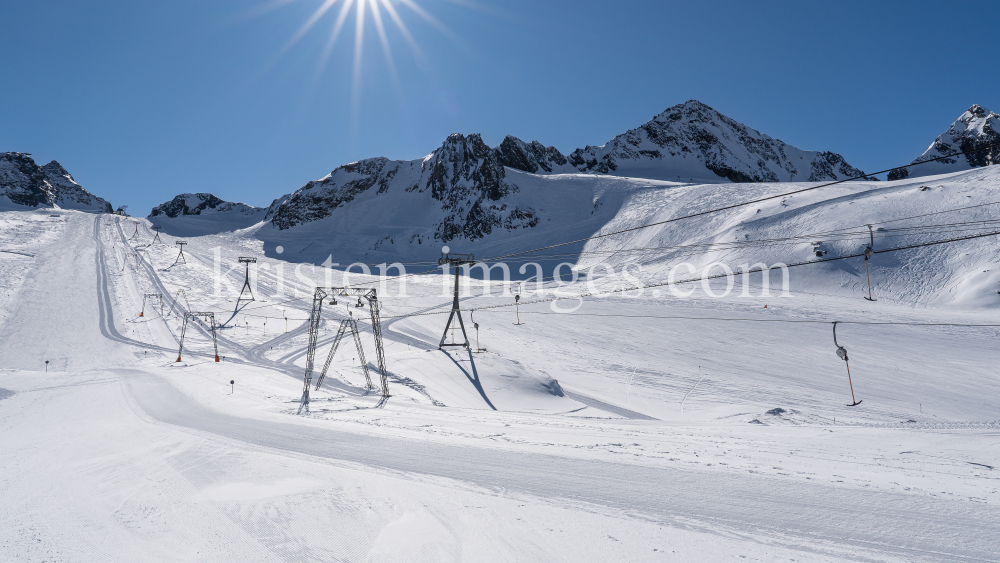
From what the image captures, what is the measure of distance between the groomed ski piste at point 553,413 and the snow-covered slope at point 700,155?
74598 mm

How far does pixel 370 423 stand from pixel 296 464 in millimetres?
3410

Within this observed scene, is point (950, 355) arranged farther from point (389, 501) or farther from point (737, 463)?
point (389, 501)

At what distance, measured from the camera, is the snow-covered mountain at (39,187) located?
A: 122 metres

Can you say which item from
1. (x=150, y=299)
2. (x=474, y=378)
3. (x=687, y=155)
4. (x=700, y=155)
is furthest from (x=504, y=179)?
(x=474, y=378)

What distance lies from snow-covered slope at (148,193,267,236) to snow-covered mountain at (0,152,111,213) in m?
21.1

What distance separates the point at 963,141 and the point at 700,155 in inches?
3238

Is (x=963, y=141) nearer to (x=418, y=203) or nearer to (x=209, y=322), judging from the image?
(x=418, y=203)

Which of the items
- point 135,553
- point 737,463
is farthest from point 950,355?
point 135,553

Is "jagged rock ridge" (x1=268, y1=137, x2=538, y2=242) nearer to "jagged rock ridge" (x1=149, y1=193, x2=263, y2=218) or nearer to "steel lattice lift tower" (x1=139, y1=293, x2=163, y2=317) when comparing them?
"steel lattice lift tower" (x1=139, y1=293, x2=163, y2=317)

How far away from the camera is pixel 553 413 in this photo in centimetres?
1557

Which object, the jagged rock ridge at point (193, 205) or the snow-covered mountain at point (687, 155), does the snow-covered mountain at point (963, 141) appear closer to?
the snow-covered mountain at point (687, 155)

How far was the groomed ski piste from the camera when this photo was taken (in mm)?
4602

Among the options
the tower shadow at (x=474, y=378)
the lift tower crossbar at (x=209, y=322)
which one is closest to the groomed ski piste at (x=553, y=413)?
the tower shadow at (x=474, y=378)

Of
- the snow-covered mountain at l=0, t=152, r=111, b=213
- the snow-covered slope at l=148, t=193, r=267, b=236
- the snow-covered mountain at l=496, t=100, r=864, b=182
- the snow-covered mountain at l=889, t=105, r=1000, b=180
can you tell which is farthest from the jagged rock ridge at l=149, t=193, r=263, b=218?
the snow-covered mountain at l=889, t=105, r=1000, b=180
